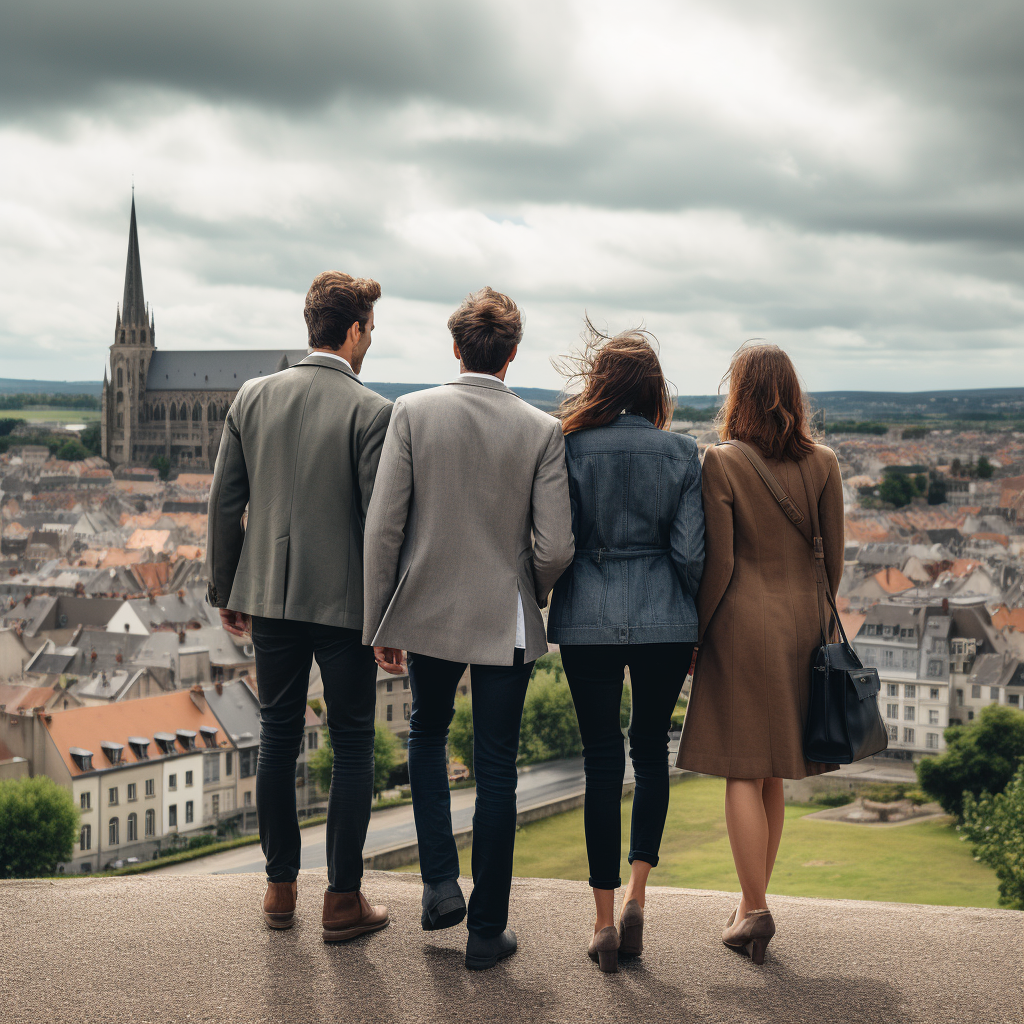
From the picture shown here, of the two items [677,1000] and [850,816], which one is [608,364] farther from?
[850,816]

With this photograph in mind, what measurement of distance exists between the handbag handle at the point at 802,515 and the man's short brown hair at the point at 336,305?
0.98 m

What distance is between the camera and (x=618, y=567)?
8.33 feet

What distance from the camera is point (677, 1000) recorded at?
246 centimetres

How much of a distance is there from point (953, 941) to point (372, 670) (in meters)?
1.74

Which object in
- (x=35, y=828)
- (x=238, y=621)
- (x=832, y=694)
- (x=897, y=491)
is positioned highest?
(x=238, y=621)

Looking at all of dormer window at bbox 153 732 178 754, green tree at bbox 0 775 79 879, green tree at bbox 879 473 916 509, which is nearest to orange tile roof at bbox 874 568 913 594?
dormer window at bbox 153 732 178 754

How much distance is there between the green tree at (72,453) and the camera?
97.9m

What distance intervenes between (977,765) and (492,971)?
2625 centimetres

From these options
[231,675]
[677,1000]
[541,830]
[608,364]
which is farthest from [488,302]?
[231,675]

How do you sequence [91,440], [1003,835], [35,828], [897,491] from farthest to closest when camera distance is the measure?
[91,440], [897,491], [35,828], [1003,835]

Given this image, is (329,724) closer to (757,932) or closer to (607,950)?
(607,950)

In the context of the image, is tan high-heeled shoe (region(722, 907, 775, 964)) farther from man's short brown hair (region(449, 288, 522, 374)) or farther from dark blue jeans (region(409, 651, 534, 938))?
man's short brown hair (region(449, 288, 522, 374))

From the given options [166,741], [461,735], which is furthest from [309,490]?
[166,741]

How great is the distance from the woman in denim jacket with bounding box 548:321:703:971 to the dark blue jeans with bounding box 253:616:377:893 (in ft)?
1.72
